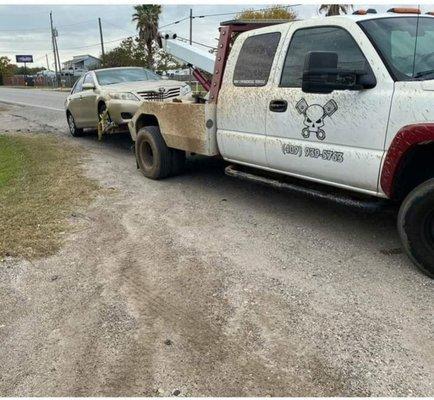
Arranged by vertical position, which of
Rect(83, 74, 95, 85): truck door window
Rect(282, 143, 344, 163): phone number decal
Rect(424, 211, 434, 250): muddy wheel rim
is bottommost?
Rect(424, 211, 434, 250): muddy wheel rim

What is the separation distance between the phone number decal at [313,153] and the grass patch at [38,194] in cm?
251

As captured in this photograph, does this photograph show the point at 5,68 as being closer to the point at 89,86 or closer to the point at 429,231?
the point at 89,86

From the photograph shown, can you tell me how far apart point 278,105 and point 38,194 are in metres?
3.64

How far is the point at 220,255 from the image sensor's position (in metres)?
4.53

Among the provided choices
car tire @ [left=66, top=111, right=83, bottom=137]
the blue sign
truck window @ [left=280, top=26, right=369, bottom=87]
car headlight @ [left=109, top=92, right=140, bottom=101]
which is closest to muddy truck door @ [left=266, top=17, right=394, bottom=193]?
truck window @ [left=280, top=26, right=369, bottom=87]

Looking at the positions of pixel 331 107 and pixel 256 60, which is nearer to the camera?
pixel 331 107

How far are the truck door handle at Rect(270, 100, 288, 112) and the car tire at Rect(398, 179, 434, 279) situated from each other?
1519 millimetres

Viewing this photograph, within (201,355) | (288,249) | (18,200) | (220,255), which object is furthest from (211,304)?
(18,200)

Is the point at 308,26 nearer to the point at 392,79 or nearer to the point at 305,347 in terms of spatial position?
the point at 392,79

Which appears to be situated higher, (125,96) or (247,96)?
(247,96)

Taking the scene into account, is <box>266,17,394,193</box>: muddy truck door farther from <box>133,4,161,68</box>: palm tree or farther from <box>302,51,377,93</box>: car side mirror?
<box>133,4,161,68</box>: palm tree

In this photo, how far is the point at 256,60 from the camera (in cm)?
522

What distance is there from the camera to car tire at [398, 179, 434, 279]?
12.3 feet

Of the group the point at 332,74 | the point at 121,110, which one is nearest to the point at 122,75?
the point at 121,110
